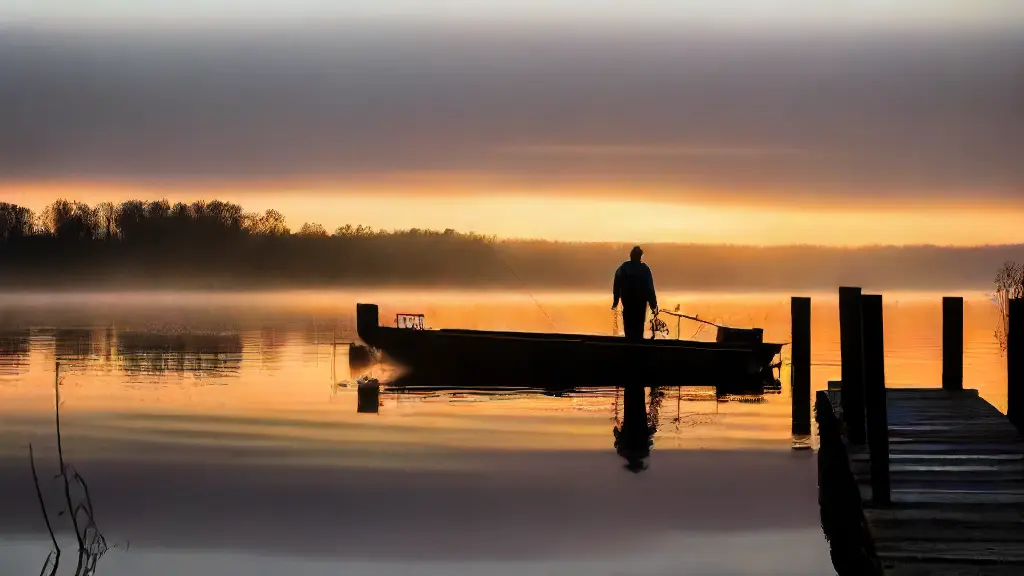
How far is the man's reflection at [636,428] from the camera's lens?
17020 mm

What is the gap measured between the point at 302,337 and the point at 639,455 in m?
30.0

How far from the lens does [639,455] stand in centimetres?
1712

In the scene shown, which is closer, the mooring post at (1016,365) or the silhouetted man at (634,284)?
the mooring post at (1016,365)

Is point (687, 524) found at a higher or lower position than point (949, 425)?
lower

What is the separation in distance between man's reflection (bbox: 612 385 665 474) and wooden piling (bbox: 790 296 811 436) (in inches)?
89.3

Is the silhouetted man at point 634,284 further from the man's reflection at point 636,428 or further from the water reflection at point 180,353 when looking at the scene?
the water reflection at point 180,353

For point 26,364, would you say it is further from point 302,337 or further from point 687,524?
point 687,524

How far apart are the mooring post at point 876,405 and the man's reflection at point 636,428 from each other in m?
6.41

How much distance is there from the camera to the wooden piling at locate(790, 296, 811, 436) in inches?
802

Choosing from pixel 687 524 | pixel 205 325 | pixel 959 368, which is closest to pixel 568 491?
pixel 687 524

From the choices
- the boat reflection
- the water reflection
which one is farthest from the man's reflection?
the water reflection

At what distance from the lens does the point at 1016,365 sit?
11688 mm

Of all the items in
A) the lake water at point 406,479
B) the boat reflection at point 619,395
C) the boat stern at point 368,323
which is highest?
the boat stern at point 368,323

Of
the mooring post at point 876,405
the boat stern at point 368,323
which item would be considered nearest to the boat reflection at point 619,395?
the boat stern at point 368,323
